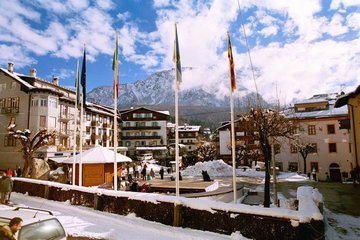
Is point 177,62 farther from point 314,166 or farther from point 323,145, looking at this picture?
point 314,166

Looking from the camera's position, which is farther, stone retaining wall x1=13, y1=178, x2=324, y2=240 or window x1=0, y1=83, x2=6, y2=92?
window x1=0, y1=83, x2=6, y2=92

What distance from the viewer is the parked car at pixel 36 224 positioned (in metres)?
6.32

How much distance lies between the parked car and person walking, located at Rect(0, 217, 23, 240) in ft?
0.67

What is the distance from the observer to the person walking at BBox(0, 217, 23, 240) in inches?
229

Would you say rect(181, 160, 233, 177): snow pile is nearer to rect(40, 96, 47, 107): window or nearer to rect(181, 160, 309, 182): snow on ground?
rect(181, 160, 309, 182): snow on ground

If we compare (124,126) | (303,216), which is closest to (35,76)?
(124,126)

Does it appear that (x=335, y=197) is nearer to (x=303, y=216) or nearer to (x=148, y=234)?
(x=303, y=216)

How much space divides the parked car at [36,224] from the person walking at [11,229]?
0.67 feet

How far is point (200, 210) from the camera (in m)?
10.3

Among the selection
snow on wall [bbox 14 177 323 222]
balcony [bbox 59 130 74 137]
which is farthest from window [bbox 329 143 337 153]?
balcony [bbox 59 130 74 137]

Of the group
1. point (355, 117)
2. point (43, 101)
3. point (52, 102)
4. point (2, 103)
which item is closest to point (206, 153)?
point (52, 102)

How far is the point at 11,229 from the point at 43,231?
0.79 meters

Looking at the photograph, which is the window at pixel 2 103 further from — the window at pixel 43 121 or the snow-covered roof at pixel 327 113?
the snow-covered roof at pixel 327 113

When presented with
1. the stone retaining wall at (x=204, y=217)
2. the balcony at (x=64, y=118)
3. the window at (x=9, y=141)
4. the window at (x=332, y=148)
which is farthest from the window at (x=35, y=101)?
the window at (x=332, y=148)
